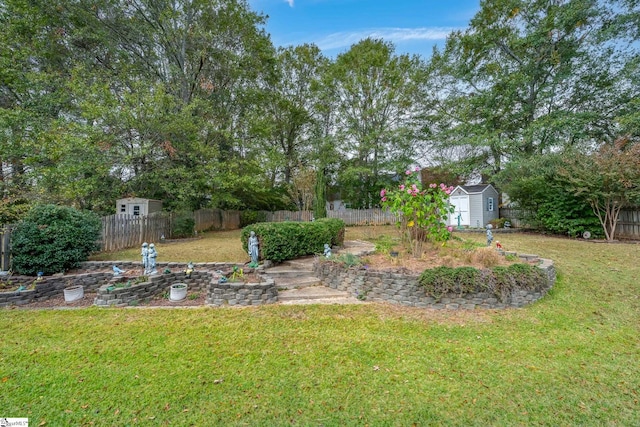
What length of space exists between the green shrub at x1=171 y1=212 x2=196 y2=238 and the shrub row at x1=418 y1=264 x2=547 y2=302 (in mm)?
10463

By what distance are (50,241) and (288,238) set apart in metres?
5.12

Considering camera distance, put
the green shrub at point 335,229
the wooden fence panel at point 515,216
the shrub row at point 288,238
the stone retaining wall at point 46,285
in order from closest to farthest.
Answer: the stone retaining wall at point 46,285 < the shrub row at point 288,238 < the green shrub at point 335,229 < the wooden fence panel at point 515,216

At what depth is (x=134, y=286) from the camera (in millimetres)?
4656

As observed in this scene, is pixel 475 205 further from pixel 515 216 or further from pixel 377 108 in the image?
pixel 377 108

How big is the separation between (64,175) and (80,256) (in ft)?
13.9

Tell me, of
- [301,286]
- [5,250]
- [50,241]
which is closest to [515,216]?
[301,286]

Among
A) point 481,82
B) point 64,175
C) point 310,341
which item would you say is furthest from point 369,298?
point 481,82

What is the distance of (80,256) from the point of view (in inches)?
241

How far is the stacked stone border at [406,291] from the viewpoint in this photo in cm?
414

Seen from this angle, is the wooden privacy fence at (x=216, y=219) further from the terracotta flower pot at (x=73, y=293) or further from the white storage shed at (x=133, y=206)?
the terracotta flower pot at (x=73, y=293)

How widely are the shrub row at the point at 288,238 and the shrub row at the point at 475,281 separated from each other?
10.1 ft

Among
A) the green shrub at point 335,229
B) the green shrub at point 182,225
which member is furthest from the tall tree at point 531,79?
the green shrub at point 182,225

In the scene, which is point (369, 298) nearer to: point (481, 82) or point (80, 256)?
point (80, 256)

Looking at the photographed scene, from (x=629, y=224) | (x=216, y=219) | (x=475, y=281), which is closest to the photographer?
(x=475, y=281)
